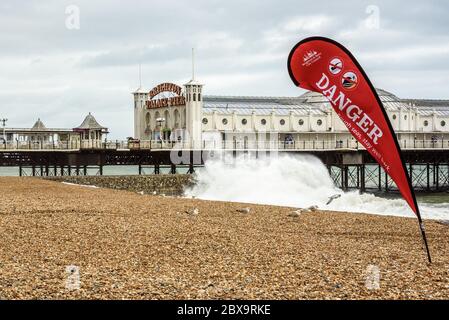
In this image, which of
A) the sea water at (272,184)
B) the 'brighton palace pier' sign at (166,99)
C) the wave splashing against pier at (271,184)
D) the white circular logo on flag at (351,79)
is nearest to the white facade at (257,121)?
the 'brighton palace pier' sign at (166,99)

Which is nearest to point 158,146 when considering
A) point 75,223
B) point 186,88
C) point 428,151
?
point 186,88

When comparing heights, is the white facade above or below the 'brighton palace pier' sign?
below

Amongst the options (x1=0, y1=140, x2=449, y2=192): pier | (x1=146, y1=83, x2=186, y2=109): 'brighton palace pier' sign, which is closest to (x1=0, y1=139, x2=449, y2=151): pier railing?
(x1=0, y1=140, x2=449, y2=192): pier

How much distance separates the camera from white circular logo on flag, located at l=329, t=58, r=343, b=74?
36.6ft

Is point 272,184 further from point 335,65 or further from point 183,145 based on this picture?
point 335,65

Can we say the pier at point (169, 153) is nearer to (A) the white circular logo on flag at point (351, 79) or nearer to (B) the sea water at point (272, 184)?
(B) the sea water at point (272, 184)

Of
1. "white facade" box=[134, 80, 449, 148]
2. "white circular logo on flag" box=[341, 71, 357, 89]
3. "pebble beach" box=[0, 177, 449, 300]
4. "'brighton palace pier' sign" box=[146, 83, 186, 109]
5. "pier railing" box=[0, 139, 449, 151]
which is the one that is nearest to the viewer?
"pebble beach" box=[0, 177, 449, 300]

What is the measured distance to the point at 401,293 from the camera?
9617 millimetres

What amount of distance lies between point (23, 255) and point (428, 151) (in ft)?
178

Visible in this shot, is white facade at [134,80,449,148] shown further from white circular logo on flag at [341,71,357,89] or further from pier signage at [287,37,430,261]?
white circular logo on flag at [341,71,357,89]

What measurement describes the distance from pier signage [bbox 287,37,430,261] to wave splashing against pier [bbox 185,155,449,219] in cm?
2306

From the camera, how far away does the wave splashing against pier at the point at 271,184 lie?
126 ft

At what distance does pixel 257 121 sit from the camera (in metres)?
65.4

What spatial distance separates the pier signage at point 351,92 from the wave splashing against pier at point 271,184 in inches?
908
